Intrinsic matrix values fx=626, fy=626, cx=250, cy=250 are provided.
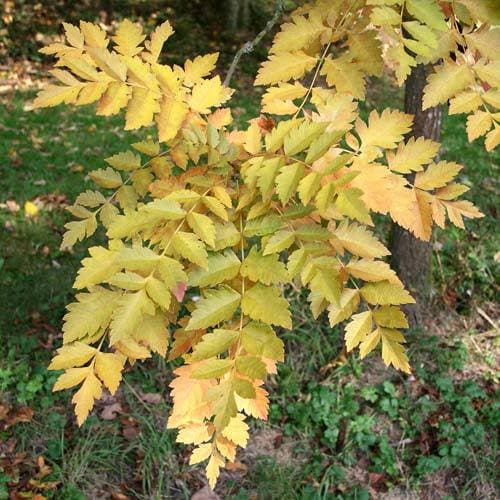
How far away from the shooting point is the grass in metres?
3.48

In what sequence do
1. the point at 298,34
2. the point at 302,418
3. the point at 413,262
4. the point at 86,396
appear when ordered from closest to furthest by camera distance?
the point at 86,396, the point at 298,34, the point at 302,418, the point at 413,262

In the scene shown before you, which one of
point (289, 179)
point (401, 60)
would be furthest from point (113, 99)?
point (401, 60)

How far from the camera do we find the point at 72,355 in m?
1.33

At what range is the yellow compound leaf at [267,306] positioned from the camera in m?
1.24

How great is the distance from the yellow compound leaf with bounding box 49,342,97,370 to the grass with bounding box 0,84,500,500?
7.36ft

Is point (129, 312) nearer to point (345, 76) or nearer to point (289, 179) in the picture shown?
point (289, 179)

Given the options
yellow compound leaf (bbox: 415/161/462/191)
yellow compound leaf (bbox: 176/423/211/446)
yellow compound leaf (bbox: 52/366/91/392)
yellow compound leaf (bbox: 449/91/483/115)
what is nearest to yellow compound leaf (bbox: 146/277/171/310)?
yellow compound leaf (bbox: 52/366/91/392)

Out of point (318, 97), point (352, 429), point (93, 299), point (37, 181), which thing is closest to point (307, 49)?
point (318, 97)

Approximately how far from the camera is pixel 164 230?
1373mm

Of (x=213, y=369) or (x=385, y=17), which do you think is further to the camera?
(x=385, y=17)

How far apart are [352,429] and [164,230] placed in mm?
2863

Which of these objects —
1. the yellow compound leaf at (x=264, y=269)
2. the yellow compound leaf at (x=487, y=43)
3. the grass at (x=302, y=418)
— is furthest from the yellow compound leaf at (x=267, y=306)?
the grass at (x=302, y=418)

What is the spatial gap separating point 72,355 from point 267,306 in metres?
0.43

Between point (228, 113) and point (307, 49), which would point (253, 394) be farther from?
point (307, 49)
